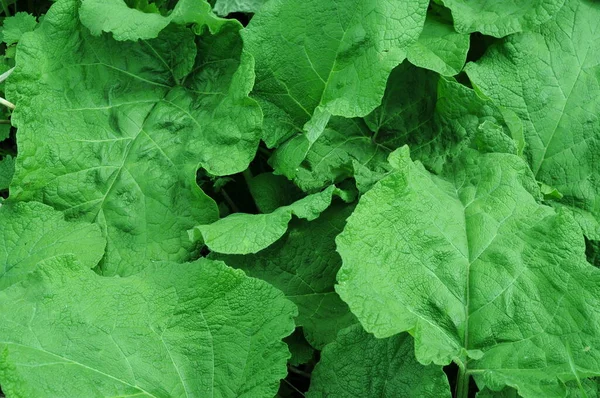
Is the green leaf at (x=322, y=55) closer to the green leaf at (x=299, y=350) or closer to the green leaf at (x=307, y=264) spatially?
the green leaf at (x=307, y=264)

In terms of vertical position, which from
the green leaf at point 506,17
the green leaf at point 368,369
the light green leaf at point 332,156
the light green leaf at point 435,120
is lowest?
the green leaf at point 368,369

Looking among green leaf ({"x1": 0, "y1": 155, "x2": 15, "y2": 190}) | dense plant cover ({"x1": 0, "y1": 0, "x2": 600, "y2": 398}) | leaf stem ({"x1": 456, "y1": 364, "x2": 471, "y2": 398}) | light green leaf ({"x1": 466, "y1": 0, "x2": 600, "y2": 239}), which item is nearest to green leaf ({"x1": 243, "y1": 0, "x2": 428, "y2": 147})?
dense plant cover ({"x1": 0, "y1": 0, "x2": 600, "y2": 398})

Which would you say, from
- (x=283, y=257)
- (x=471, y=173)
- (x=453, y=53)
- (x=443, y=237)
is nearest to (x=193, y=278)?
(x=283, y=257)

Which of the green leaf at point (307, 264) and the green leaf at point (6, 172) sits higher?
the green leaf at point (6, 172)

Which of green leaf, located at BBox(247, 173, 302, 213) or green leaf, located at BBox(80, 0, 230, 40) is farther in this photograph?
green leaf, located at BBox(247, 173, 302, 213)

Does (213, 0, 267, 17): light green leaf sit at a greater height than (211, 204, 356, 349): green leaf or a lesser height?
greater

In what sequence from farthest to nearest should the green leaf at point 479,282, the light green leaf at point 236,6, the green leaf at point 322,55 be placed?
the light green leaf at point 236,6
the green leaf at point 322,55
the green leaf at point 479,282

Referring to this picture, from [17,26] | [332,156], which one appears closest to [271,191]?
[332,156]

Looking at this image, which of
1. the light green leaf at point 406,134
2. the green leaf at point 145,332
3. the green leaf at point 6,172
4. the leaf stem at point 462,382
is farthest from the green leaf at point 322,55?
the green leaf at point 6,172

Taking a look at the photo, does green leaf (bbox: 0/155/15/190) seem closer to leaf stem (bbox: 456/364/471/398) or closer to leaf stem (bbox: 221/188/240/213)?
leaf stem (bbox: 221/188/240/213)
